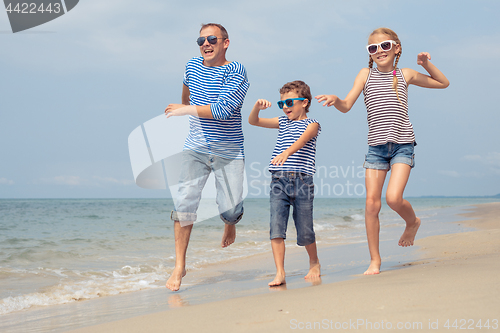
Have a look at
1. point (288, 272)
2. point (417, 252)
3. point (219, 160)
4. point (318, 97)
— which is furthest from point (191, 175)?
point (417, 252)

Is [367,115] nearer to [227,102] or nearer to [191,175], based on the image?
[227,102]

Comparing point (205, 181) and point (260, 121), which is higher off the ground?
point (260, 121)

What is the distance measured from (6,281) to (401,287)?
15.7ft

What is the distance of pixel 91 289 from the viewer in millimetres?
4520

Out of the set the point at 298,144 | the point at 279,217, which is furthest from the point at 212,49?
the point at 279,217

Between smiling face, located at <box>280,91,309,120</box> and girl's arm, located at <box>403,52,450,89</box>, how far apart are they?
94cm

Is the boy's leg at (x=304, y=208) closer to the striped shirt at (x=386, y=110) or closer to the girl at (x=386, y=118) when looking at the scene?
the girl at (x=386, y=118)

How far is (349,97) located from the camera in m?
3.64

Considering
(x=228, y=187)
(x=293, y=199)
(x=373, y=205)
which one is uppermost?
(x=228, y=187)

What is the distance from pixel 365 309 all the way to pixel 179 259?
2.03 metres

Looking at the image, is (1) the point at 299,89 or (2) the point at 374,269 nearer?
(2) the point at 374,269

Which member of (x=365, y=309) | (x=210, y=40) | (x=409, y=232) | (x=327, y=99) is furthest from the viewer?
(x=409, y=232)

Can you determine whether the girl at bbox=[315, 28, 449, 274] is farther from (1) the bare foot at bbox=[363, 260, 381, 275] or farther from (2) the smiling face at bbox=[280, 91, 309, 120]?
(2) the smiling face at bbox=[280, 91, 309, 120]

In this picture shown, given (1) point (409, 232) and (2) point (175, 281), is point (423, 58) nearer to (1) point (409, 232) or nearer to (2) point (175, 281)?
(1) point (409, 232)
